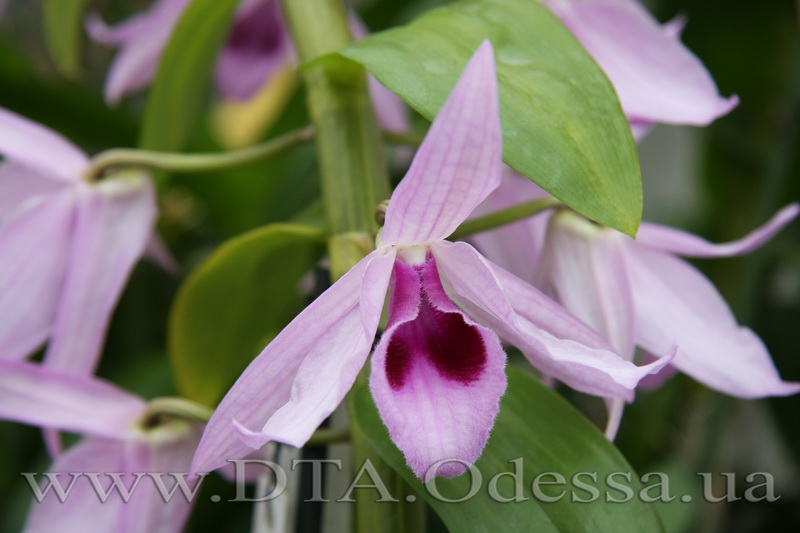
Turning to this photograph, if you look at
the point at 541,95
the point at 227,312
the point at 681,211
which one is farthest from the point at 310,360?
the point at 681,211

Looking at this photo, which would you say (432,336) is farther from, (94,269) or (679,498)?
(679,498)

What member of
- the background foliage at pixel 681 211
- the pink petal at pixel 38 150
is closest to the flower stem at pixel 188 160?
the pink petal at pixel 38 150

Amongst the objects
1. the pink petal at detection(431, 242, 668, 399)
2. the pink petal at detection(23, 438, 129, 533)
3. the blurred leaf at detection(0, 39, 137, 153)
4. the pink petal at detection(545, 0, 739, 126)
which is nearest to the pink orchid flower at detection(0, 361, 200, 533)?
the pink petal at detection(23, 438, 129, 533)

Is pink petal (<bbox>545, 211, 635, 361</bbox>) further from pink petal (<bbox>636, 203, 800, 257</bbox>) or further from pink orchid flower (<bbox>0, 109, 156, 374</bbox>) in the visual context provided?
pink orchid flower (<bbox>0, 109, 156, 374</bbox>)

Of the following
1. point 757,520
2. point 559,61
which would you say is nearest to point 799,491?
point 757,520

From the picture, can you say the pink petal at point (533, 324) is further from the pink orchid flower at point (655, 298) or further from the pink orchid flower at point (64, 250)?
the pink orchid flower at point (64, 250)

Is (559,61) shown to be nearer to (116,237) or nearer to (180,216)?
(116,237)
